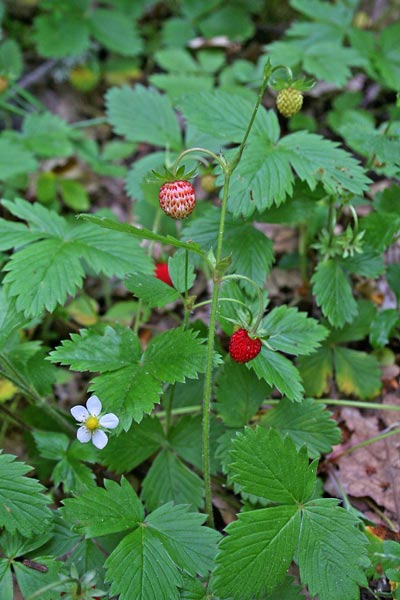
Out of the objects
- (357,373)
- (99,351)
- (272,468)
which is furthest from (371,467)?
(99,351)

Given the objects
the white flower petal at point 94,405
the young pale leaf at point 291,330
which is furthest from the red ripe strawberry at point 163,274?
the white flower petal at point 94,405

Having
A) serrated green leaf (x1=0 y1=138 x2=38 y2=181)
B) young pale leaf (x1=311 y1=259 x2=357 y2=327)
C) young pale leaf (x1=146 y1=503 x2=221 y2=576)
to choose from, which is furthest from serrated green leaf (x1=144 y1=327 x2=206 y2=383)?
serrated green leaf (x1=0 y1=138 x2=38 y2=181)

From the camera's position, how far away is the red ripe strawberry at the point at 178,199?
1.50 metres

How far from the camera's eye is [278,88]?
1.84 m

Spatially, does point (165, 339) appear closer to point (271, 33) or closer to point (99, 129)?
point (99, 129)

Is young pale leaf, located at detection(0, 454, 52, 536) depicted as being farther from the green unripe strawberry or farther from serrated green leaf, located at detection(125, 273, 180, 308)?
the green unripe strawberry

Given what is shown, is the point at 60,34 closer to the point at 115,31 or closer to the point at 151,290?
the point at 115,31

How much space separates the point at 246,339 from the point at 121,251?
2.17 ft

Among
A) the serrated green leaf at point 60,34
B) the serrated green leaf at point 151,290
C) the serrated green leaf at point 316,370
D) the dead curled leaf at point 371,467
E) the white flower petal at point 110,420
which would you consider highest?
the serrated green leaf at point 60,34

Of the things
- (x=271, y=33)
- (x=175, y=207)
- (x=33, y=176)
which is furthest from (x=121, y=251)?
(x=271, y=33)

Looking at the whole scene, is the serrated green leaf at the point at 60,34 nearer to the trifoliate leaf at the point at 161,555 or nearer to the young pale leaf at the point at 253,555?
the trifoliate leaf at the point at 161,555

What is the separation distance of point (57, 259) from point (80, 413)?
597 mm

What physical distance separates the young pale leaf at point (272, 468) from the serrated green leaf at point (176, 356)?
0.24 metres

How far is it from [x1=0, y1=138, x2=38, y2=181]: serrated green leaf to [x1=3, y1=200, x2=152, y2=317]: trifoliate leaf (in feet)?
2.15
